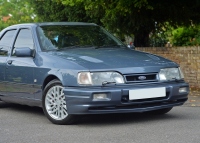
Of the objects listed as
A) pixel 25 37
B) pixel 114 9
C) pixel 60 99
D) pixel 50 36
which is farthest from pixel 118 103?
pixel 114 9

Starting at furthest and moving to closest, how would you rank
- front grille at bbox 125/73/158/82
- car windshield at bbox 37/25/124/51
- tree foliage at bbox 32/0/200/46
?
tree foliage at bbox 32/0/200/46, car windshield at bbox 37/25/124/51, front grille at bbox 125/73/158/82

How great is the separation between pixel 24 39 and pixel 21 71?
0.70 metres

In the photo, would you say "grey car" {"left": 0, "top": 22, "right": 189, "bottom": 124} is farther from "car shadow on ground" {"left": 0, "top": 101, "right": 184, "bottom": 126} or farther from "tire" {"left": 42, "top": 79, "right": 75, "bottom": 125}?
"car shadow on ground" {"left": 0, "top": 101, "right": 184, "bottom": 126}

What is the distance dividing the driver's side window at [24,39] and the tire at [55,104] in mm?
1055

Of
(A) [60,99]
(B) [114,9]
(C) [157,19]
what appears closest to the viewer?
(A) [60,99]

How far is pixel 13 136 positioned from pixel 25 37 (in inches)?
97.6

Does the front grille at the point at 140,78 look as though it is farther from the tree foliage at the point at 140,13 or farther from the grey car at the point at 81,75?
the tree foliage at the point at 140,13

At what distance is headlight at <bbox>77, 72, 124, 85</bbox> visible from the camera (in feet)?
22.7

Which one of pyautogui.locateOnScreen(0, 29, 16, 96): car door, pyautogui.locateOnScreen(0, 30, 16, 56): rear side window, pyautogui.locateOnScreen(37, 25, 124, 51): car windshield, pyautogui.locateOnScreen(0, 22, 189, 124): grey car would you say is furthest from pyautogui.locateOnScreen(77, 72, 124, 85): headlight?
pyautogui.locateOnScreen(0, 30, 16, 56): rear side window

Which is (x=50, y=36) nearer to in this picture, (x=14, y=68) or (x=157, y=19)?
(x=14, y=68)

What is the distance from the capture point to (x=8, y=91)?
341 inches

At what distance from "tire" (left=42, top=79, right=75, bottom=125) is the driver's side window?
1.05 m

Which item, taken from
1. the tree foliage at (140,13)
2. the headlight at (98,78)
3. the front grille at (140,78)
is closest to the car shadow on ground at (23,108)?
the headlight at (98,78)

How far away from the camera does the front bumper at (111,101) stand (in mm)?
6859
